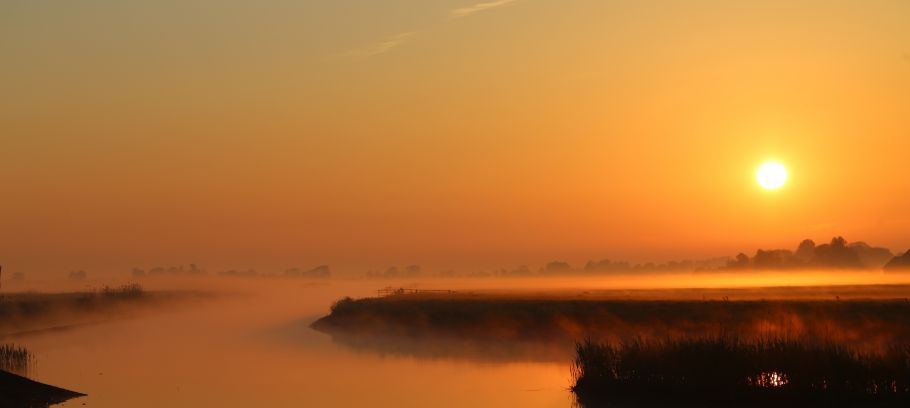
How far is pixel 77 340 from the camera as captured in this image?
7069 cm

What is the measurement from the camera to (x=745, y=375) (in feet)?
113

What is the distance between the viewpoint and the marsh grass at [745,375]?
32156 mm

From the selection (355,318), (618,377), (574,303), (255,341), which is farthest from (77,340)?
(618,377)

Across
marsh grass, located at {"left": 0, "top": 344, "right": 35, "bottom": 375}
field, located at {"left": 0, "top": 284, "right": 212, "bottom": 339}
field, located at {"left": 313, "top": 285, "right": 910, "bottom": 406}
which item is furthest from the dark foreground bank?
field, located at {"left": 0, "top": 284, "right": 212, "bottom": 339}

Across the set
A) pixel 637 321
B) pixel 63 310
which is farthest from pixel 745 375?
pixel 63 310

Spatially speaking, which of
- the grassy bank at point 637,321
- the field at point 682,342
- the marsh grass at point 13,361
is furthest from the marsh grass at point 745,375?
the marsh grass at point 13,361

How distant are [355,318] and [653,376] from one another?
50.4 m

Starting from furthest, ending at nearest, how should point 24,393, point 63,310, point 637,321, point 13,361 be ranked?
point 63,310
point 637,321
point 13,361
point 24,393

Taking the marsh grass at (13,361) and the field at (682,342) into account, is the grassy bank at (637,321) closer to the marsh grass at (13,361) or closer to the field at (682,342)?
the field at (682,342)

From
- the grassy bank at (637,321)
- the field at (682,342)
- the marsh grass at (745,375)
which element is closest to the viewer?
the marsh grass at (745,375)

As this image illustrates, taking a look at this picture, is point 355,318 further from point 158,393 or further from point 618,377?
point 618,377

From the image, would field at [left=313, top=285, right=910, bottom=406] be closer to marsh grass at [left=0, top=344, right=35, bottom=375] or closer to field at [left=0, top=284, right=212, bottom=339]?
marsh grass at [left=0, top=344, right=35, bottom=375]

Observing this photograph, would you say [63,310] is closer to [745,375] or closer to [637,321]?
[637,321]

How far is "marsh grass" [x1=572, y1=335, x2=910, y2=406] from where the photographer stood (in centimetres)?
3216
